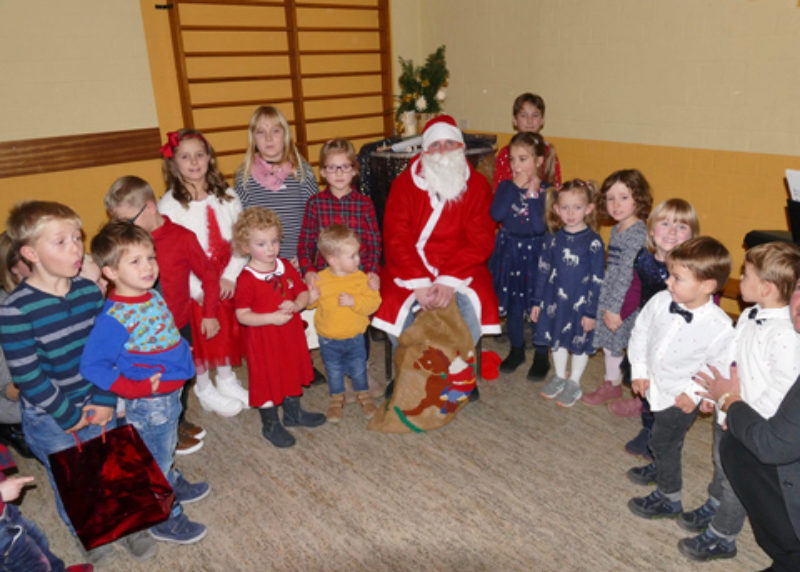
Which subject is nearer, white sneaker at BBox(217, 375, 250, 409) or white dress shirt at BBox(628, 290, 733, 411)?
white dress shirt at BBox(628, 290, 733, 411)

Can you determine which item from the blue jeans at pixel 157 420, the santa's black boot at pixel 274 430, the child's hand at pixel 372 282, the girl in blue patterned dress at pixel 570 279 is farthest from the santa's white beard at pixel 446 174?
the blue jeans at pixel 157 420

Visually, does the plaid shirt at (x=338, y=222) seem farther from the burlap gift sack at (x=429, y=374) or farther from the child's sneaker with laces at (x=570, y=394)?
the child's sneaker with laces at (x=570, y=394)

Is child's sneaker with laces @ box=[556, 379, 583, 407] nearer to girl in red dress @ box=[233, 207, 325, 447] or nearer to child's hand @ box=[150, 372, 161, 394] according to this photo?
girl in red dress @ box=[233, 207, 325, 447]

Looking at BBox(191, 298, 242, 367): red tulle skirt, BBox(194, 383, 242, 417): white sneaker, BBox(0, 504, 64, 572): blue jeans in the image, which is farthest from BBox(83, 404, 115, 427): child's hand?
BBox(194, 383, 242, 417): white sneaker

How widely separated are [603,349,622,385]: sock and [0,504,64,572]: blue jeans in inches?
107

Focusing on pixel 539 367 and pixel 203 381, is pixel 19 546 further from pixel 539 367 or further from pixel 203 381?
pixel 539 367

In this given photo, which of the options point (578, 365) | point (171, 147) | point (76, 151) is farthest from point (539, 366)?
point (76, 151)

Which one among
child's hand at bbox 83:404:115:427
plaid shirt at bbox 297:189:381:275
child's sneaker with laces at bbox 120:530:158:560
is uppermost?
plaid shirt at bbox 297:189:381:275

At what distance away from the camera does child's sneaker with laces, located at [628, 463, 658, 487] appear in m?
2.55

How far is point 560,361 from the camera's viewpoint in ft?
10.8

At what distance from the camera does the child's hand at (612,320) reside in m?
2.82

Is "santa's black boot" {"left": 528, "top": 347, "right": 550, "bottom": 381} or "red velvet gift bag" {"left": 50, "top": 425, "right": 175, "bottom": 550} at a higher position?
"red velvet gift bag" {"left": 50, "top": 425, "right": 175, "bottom": 550}

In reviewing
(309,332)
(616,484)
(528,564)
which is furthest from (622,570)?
(309,332)

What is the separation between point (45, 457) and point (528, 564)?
182 cm
